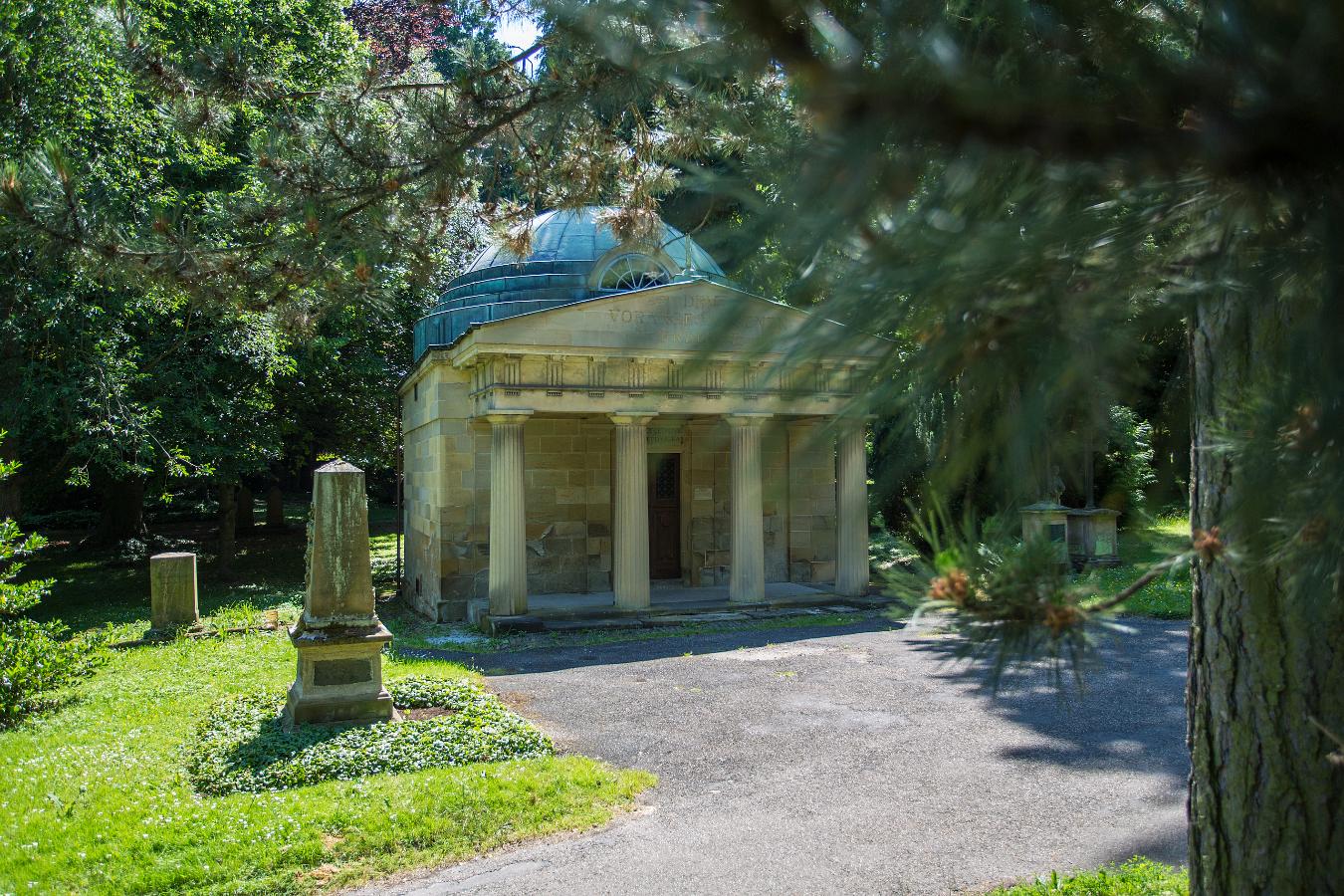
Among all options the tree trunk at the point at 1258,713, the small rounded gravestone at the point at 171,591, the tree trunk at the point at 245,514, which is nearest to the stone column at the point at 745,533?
the small rounded gravestone at the point at 171,591

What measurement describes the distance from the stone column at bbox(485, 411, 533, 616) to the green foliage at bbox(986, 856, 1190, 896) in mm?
10501

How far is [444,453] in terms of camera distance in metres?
15.8

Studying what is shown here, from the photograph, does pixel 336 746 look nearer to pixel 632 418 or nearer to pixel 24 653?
pixel 24 653

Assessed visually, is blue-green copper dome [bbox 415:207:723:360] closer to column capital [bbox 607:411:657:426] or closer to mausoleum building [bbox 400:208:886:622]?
mausoleum building [bbox 400:208:886:622]

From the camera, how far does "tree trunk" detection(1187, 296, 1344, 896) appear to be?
10.2 ft

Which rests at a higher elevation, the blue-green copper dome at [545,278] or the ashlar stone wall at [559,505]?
the blue-green copper dome at [545,278]

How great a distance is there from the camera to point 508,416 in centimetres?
1445

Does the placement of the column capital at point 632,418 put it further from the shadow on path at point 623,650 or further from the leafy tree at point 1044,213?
the leafy tree at point 1044,213

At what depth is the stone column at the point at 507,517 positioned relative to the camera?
14539 mm

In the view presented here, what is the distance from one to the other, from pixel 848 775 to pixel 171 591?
1122 centimetres

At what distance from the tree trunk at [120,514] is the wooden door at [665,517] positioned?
47.0 feet

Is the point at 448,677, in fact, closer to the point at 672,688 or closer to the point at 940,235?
the point at 672,688

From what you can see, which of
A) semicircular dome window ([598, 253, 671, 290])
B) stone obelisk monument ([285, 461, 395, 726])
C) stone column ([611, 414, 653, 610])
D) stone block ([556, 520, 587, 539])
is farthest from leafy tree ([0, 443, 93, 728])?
semicircular dome window ([598, 253, 671, 290])

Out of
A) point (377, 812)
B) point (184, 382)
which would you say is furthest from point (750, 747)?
point (184, 382)
